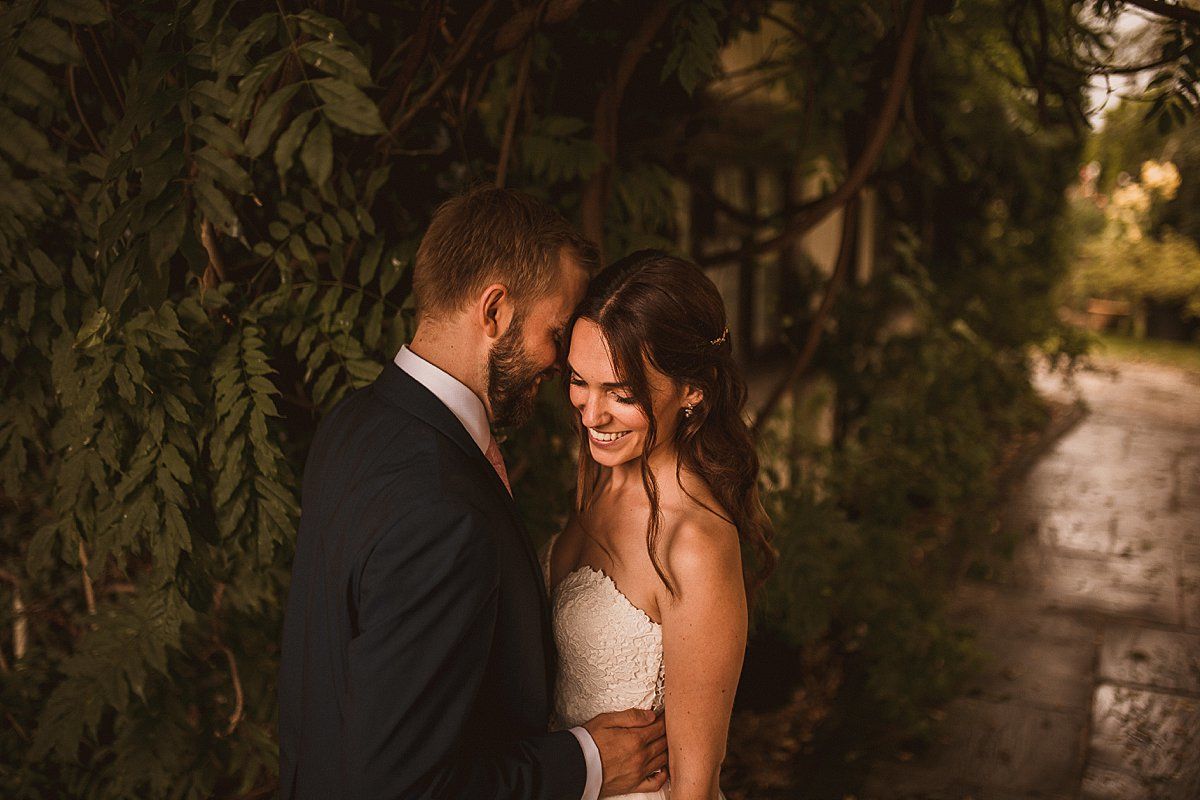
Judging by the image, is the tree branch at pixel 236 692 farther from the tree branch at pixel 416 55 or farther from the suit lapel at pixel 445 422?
the tree branch at pixel 416 55

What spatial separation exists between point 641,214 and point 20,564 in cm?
262

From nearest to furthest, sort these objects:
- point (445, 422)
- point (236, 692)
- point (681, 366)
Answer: point (445, 422) → point (681, 366) → point (236, 692)

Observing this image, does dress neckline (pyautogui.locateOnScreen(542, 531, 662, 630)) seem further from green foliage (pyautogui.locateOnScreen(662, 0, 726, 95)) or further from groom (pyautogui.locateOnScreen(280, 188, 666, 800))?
green foliage (pyautogui.locateOnScreen(662, 0, 726, 95))

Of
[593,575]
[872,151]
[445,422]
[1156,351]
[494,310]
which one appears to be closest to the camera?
[445,422]

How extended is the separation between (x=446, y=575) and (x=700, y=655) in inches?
28.0

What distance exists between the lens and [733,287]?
7.36 meters

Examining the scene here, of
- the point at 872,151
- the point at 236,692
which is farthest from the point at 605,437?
the point at 872,151

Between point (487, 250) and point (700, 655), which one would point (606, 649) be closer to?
point (700, 655)

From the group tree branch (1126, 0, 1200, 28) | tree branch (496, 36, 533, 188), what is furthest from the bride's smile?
tree branch (1126, 0, 1200, 28)

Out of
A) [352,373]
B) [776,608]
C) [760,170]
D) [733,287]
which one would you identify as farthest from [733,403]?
[760,170]

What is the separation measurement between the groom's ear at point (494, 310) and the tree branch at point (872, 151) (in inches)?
73.6

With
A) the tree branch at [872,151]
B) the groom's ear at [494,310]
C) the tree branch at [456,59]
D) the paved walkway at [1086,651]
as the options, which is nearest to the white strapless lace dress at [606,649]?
the groom's ear at [494,310]

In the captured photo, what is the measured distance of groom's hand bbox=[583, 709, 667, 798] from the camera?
198 centimetres

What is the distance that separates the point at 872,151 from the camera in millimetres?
3338
